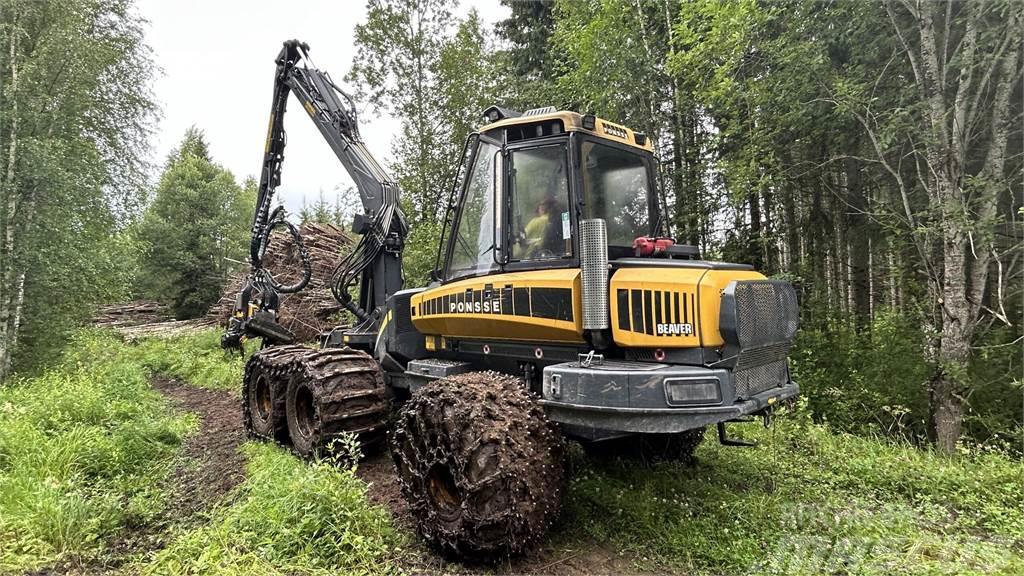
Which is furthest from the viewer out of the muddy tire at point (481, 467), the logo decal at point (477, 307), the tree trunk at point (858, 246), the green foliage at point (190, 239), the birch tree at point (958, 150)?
the green foliage at point (190, 239)

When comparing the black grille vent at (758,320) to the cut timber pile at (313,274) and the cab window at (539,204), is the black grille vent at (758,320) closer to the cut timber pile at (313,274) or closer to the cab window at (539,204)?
the cab window at (539,204)

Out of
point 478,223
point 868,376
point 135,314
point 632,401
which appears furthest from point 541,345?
point 135,314

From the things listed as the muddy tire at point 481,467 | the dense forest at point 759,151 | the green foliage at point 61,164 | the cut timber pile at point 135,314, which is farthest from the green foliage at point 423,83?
the cut timber pile at point 135,314

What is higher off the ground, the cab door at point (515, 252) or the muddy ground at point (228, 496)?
the cab door at point (515, 252)

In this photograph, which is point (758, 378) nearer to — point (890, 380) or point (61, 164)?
point (890, 380)

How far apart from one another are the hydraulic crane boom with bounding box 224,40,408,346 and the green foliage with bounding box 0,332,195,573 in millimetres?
1752

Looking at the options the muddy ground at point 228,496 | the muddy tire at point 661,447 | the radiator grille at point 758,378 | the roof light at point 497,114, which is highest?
the roof light at point 497,114

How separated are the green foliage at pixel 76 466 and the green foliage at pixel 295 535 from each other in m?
0.68

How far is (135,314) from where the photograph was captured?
23562mm

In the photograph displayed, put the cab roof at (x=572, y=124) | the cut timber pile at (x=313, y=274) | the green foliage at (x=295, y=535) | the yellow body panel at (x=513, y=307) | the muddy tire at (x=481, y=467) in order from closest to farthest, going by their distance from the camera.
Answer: the muddy tire at (x=481, y=467), the green foliage at (x=295, y=535), the yellow body panel at (x=513, y=307), the cab roof at (x=572, y=124), the cut timber pile at (x=313, y=274)

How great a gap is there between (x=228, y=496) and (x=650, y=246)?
12.0 feet

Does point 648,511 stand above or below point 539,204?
below

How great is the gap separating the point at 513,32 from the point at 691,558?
14688 millimetres

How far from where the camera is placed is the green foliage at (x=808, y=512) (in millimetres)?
3080
